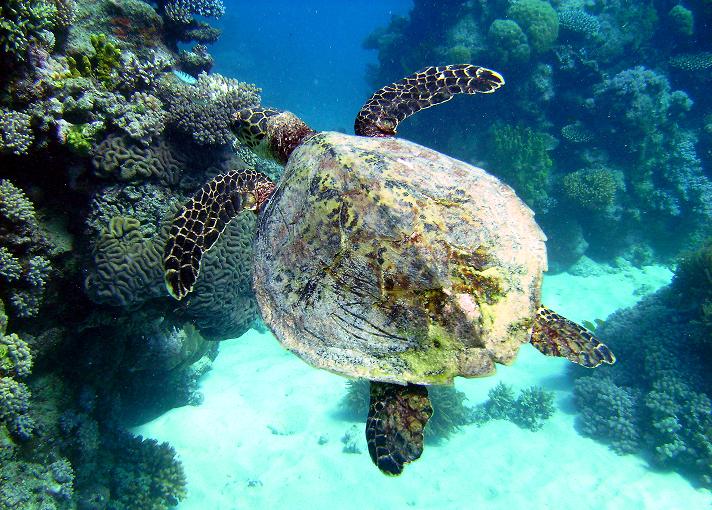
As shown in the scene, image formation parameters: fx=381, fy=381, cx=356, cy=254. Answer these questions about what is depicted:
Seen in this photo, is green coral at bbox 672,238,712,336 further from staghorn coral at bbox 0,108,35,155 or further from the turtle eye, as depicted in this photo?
staghorn coral at bbox 0,108,35,155

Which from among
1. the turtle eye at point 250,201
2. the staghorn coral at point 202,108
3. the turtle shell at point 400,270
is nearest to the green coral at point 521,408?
the turtle shell at point 400,270

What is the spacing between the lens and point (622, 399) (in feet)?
27.5

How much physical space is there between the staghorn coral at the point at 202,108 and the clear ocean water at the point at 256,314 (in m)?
0.03

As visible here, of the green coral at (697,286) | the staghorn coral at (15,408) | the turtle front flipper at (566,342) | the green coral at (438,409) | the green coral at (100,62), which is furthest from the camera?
the green coral at (697,286)

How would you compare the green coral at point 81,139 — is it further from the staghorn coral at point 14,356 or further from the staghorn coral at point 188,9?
the staghorn coral at point 188,9

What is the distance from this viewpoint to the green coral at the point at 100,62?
5145 millimetres

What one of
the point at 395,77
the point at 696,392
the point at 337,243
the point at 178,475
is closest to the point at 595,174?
the point at 696,392

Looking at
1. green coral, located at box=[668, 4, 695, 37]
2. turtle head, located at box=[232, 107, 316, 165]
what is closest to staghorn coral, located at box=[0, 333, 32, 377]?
turtle head, located at box=[232, 107, 316, 165]

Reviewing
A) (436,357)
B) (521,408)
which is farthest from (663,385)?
(436,357)

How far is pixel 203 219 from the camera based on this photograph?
407 centimetres

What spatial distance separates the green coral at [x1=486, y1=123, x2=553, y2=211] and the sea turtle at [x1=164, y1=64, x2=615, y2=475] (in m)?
10.7

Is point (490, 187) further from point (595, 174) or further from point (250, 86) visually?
point (595, 174)

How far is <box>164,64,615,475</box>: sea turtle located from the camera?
2.78 meters

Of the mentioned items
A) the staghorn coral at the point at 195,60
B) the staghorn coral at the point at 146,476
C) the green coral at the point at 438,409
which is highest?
the staghorn coral at the point at 195,60
